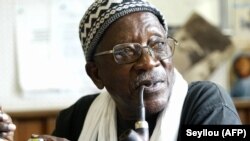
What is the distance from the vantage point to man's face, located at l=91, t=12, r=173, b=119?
116 cm

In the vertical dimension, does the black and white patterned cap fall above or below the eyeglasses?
above

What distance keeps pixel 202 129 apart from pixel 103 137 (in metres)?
0.34

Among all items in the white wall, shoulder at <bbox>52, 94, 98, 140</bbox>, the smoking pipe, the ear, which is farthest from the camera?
the white wall

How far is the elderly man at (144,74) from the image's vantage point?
1.17 meters

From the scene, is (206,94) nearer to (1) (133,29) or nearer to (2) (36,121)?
(1) (133,29)

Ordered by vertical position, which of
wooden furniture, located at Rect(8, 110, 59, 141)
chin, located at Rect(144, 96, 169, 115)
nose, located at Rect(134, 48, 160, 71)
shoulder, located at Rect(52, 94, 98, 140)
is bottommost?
wooden furniture, located at Rect(8, 110, 59, 141)

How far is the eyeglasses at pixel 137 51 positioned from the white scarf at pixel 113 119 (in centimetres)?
10

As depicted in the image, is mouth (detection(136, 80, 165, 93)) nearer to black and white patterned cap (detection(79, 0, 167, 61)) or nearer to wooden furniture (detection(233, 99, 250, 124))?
black and white patterned cap (detection(79, 0, 167, 61))

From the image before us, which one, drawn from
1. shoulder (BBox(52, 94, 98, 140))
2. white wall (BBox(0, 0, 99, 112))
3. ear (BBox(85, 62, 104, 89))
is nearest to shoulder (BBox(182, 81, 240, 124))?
ear (BBox(85, 62, 104, 89))

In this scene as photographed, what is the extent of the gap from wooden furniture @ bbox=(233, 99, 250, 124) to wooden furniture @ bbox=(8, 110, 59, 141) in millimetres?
814

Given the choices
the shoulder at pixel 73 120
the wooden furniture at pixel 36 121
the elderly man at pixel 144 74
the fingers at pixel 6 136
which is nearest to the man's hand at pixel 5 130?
the fingers at pixel 6 136

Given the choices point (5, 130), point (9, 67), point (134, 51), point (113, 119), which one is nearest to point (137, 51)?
point (134, 51)

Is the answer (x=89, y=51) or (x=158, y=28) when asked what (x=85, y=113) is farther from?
(x=158, y=28)

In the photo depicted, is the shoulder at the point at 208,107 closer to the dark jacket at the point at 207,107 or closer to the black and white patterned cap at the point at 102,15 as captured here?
the dark jacket at the point at 207,107
